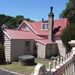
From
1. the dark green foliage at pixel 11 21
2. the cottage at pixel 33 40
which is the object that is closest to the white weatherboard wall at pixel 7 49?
the cottage at pixel 33 40

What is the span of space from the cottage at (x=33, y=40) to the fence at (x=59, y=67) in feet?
72.5

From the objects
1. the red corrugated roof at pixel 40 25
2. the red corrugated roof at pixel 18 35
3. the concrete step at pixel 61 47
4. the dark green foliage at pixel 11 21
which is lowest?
the concrete step at pixel 61 47

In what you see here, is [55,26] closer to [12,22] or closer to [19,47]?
[19,47]

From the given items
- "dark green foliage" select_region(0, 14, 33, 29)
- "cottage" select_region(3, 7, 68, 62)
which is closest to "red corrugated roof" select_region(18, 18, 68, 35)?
"cottage" select_region(3, 7, 68, 62)

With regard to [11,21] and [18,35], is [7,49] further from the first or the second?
[11,21]

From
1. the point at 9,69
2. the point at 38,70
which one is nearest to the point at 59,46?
the point at 9,69

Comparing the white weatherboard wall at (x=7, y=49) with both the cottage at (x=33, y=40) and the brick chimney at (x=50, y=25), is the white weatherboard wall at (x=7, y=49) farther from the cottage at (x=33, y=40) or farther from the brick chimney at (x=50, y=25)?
the brick chimney at (x=50, y=25)

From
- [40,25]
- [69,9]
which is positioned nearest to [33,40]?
[40,25]

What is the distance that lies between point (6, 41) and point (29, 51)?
4.20 m

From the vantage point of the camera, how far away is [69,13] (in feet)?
157

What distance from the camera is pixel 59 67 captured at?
3.54m

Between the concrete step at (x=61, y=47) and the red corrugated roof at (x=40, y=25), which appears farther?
the red corrugated roof at (x=40, y=25)

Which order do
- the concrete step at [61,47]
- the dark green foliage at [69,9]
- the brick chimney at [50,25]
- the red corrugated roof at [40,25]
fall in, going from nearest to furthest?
1. the concrete step at [61,47]
2. the brick chimney at [50,25]
3. the red corrugated roof at [40,25]
4. the dark green foliage at [69,9]

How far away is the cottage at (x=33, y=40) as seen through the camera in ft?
88.7
